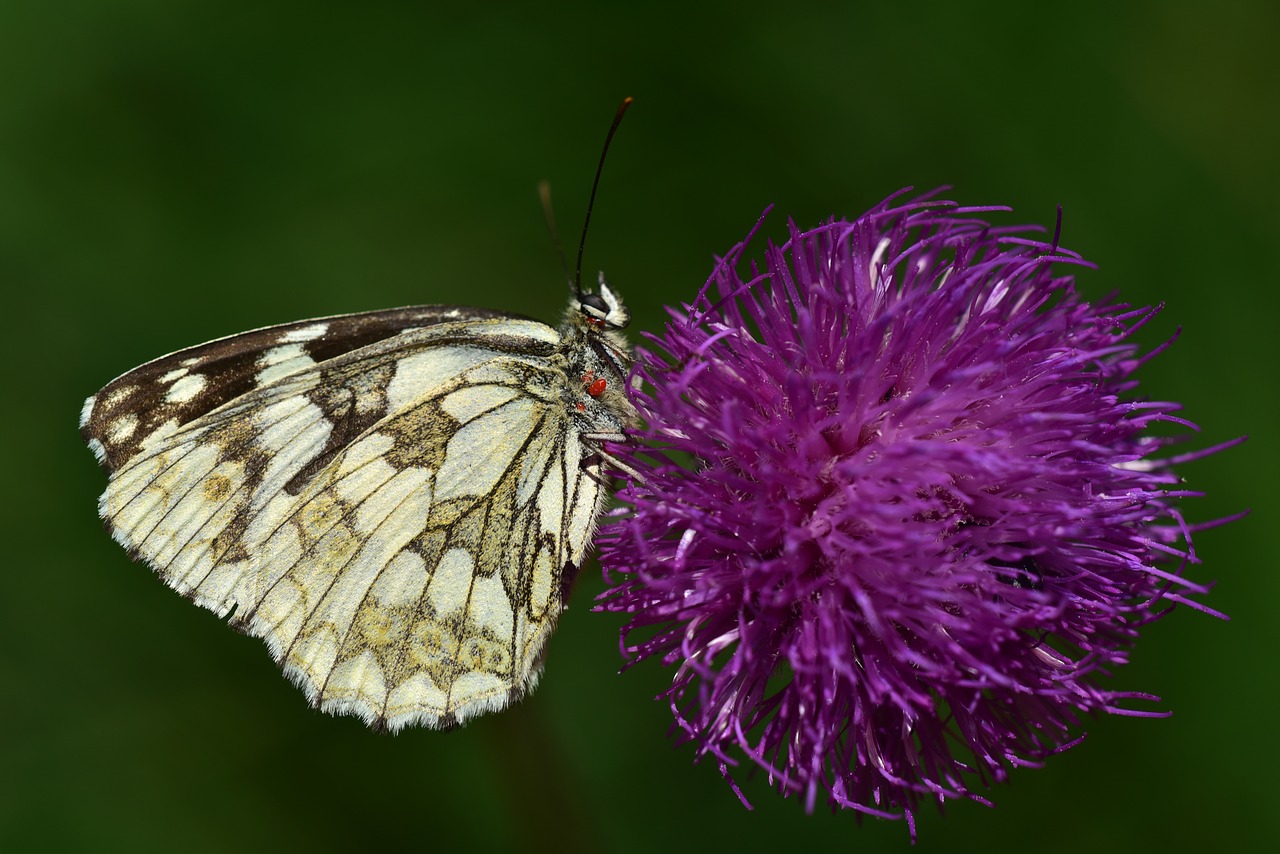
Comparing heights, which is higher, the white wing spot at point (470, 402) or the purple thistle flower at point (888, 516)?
the white wing spot at point (470, 402)

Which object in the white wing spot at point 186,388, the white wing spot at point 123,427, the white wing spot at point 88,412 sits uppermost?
the white wing spot at point 88,412

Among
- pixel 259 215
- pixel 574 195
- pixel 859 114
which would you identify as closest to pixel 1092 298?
pixel 859 114

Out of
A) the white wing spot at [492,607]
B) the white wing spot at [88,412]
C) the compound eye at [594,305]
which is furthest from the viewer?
the compound eye at [594,305]

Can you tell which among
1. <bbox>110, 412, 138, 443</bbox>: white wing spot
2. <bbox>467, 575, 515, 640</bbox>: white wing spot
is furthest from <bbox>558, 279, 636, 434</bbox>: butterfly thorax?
<bbox>110, 412, 138, 443</bbox>: white wing spot

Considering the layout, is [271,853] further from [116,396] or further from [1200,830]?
[1200,830]

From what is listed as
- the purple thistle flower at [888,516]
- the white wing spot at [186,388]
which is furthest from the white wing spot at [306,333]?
the purple thistle flower at [888,516]

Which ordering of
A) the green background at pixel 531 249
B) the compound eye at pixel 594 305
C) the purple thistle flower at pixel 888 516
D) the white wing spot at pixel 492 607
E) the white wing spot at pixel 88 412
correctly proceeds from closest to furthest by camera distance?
the purple thistle flower at pixel 888 516, the white wing spot at pixel 492 607, the white wing spot at pixel 88 412, the compound eye at pixel 594 305, the green background at pixel 531 249

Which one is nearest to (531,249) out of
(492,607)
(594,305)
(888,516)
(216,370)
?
(594,305)

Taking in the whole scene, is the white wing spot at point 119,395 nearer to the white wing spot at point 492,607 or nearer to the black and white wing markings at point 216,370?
the black and white wing markings at point 216,370
